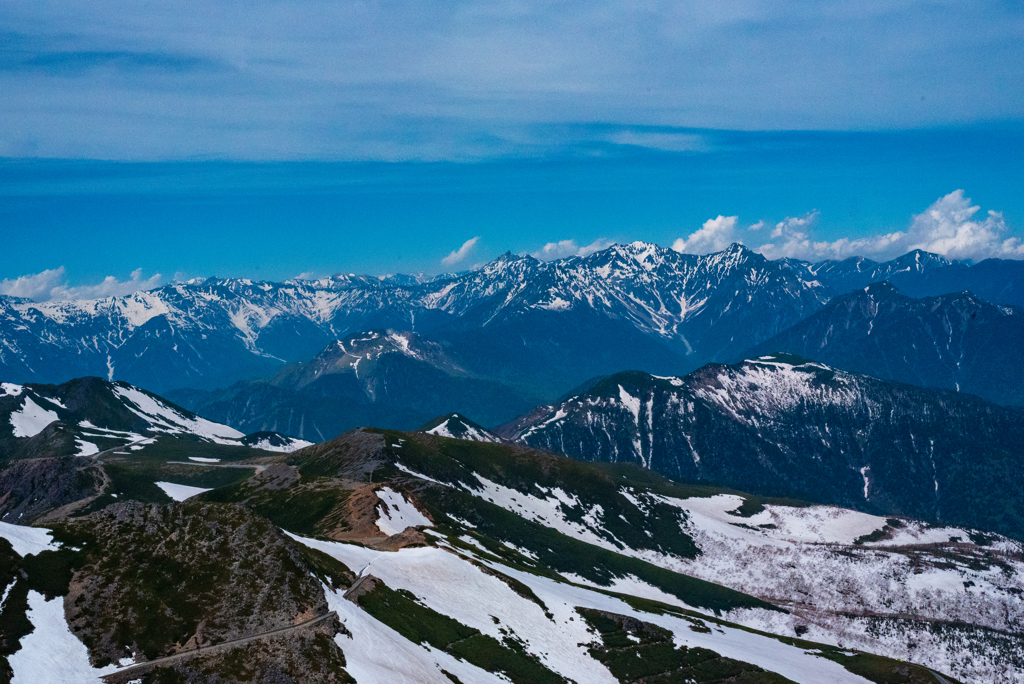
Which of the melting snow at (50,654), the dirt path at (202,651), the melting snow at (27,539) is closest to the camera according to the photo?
the melting snow at (50,654)

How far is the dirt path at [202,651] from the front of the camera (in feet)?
173

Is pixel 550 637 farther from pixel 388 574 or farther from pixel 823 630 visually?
pixel 823 630

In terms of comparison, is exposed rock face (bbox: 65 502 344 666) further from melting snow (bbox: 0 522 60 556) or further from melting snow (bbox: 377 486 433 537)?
melting snow (bbox: 377 486 433 537)

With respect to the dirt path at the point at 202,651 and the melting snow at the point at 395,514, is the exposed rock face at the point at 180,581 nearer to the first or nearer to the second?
the dirt path at the point at 202,651

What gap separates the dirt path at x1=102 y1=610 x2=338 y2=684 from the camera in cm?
5267

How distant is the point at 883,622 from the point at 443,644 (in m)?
144

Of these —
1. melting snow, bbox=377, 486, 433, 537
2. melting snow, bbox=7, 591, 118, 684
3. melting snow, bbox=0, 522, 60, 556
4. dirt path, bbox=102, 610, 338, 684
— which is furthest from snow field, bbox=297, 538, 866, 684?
melting snow, bbox=7, 591, 118, 684

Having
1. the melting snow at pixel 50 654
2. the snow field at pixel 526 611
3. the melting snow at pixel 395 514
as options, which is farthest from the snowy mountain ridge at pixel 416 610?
the melting snow at pixel 395 514

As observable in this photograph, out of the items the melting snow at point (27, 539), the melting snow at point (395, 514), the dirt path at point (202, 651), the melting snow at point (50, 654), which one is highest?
the melting snow at point (27, 539)

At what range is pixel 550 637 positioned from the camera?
9912cm

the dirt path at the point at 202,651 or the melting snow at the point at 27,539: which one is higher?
the melting snow at the point at 27,539

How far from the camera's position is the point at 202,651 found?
5819cm

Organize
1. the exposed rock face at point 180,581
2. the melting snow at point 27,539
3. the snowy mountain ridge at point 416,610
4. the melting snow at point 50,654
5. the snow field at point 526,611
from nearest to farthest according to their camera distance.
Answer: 1. the melting snow at point 50,654
2. the exposed rock face at point 180,581
3. the snowy mountain ridge at point 416,610
4. the melting snow at point 27,539
5. the snow field at point 526,611

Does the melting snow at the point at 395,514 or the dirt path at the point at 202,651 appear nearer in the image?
the dirt path at the point at 202,651
